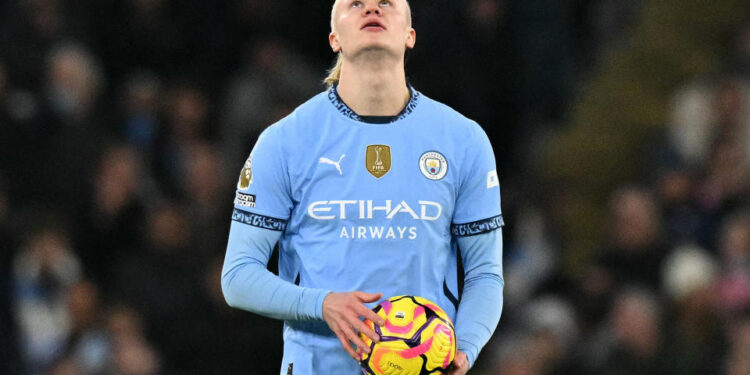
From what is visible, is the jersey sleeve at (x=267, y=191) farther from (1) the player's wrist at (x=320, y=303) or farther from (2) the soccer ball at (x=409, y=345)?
(2) the soccer ball at (x=409, y=345)

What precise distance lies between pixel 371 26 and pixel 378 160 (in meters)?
0.44

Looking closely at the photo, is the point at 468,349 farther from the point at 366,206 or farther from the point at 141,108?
the point at 141,108

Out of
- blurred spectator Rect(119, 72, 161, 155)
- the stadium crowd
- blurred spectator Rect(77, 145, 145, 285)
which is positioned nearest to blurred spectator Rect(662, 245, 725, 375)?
the stadium crowd

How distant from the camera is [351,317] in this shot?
4027 mm

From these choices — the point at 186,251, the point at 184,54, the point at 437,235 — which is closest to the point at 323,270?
the point at 437,235

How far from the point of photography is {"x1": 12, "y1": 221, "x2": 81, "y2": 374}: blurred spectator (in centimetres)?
839

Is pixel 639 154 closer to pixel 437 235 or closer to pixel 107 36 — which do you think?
pixel 107 36

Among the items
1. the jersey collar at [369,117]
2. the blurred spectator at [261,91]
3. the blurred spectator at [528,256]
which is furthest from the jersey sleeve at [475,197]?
the blurred spectator at [261,91]

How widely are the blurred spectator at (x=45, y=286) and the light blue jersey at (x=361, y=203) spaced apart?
4.28 m

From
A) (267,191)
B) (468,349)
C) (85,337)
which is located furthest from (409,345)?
(85,337)

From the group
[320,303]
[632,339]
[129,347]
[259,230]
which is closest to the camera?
[320,303]

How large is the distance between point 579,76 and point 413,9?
1.56 m

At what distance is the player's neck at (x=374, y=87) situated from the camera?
14.6 feet

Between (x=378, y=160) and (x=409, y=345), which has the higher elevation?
(x=378, y=160)
